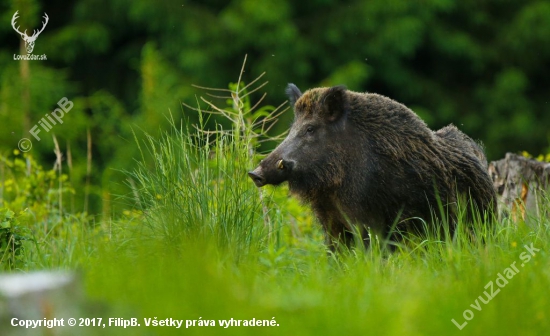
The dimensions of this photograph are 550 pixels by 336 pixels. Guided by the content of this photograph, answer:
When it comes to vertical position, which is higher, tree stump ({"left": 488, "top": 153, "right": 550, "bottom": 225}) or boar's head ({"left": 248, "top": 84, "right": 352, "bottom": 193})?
boar's head ({"left": 248, "top": 84, "right": 352, "bottom": 193})

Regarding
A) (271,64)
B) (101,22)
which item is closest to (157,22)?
(101,22)

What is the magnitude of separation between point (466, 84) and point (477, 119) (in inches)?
57.9

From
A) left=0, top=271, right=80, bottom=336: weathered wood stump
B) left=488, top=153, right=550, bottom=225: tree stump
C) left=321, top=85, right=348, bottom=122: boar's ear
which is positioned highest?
left=321, top=85, right=348, bottom=122: boar's ear

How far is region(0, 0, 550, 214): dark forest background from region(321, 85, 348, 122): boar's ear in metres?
7.36

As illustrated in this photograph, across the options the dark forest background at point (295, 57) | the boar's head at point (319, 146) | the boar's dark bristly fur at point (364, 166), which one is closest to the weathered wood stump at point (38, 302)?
the boar's dark bristly fur at point (364, 166)

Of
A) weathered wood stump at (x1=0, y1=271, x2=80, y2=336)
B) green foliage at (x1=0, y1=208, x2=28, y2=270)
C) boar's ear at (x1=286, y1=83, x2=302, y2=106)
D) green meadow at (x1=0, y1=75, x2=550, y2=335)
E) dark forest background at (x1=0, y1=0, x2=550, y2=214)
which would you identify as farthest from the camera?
dark forest background at (x1=0, y1=0, x2=550, y2=214)

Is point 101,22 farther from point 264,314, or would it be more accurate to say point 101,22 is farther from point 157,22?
point 264,314

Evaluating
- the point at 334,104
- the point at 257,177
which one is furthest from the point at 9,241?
the point at 334,104

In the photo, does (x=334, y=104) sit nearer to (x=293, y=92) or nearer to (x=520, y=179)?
(x=293, y=92)

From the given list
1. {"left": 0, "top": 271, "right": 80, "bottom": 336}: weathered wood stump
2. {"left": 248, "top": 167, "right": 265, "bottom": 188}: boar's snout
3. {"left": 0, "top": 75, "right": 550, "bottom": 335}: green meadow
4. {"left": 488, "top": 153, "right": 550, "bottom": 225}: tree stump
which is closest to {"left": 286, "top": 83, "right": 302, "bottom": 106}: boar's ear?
{"left": 0, "top": 75, "right": 550, "bottom": 335}: green meadow

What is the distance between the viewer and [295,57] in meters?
14.4

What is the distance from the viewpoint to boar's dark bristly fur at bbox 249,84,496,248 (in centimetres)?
534

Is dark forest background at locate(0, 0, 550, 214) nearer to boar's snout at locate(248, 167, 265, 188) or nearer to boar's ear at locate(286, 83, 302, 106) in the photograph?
boar's ear at locate(286, 83, 302, 106)

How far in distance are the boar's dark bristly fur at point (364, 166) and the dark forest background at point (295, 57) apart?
7373mm
